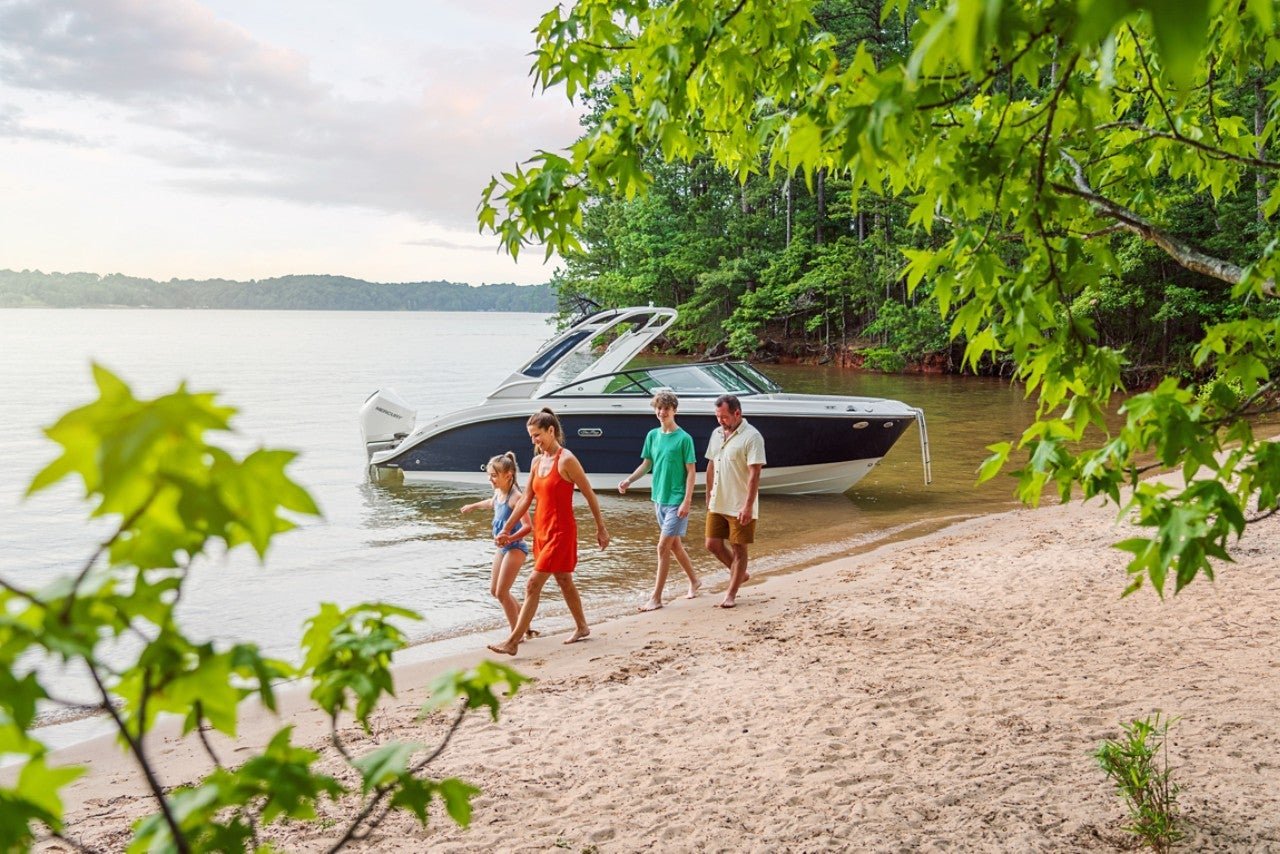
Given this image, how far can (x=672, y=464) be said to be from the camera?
29.1 feet

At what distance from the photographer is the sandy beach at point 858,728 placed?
14.0ft

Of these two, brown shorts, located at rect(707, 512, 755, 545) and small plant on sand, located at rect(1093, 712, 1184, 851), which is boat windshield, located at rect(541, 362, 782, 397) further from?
small plant on sand, located at rect(1093, 712, 1184, 851)

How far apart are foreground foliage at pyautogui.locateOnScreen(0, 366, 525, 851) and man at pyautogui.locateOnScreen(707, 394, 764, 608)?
6.28 metres

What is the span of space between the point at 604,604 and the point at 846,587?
241 centimetres

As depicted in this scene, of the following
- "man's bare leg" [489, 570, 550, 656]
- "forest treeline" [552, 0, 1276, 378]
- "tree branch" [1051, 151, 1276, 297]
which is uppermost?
"forest treeline" [552, 0, 1276, 378]

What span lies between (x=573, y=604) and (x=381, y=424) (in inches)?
444

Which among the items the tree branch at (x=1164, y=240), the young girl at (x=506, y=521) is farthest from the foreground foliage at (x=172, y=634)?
the young girl at (x=506, y=521)

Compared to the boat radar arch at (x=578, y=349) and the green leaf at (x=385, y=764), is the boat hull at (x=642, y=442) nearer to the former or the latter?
the boat radar arch at (x=578, y=349)

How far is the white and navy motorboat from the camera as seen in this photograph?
577 inches

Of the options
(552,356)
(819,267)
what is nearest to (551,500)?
(552,356)

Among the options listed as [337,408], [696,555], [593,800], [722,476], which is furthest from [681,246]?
[593,800]

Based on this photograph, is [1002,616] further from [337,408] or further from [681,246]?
[681,246]

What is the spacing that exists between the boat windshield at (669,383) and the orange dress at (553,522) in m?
7.65

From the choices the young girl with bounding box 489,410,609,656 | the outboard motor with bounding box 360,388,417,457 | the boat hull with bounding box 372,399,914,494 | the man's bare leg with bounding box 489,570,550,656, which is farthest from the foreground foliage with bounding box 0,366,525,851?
the outboard motor with bounding box 360,388,417,457
